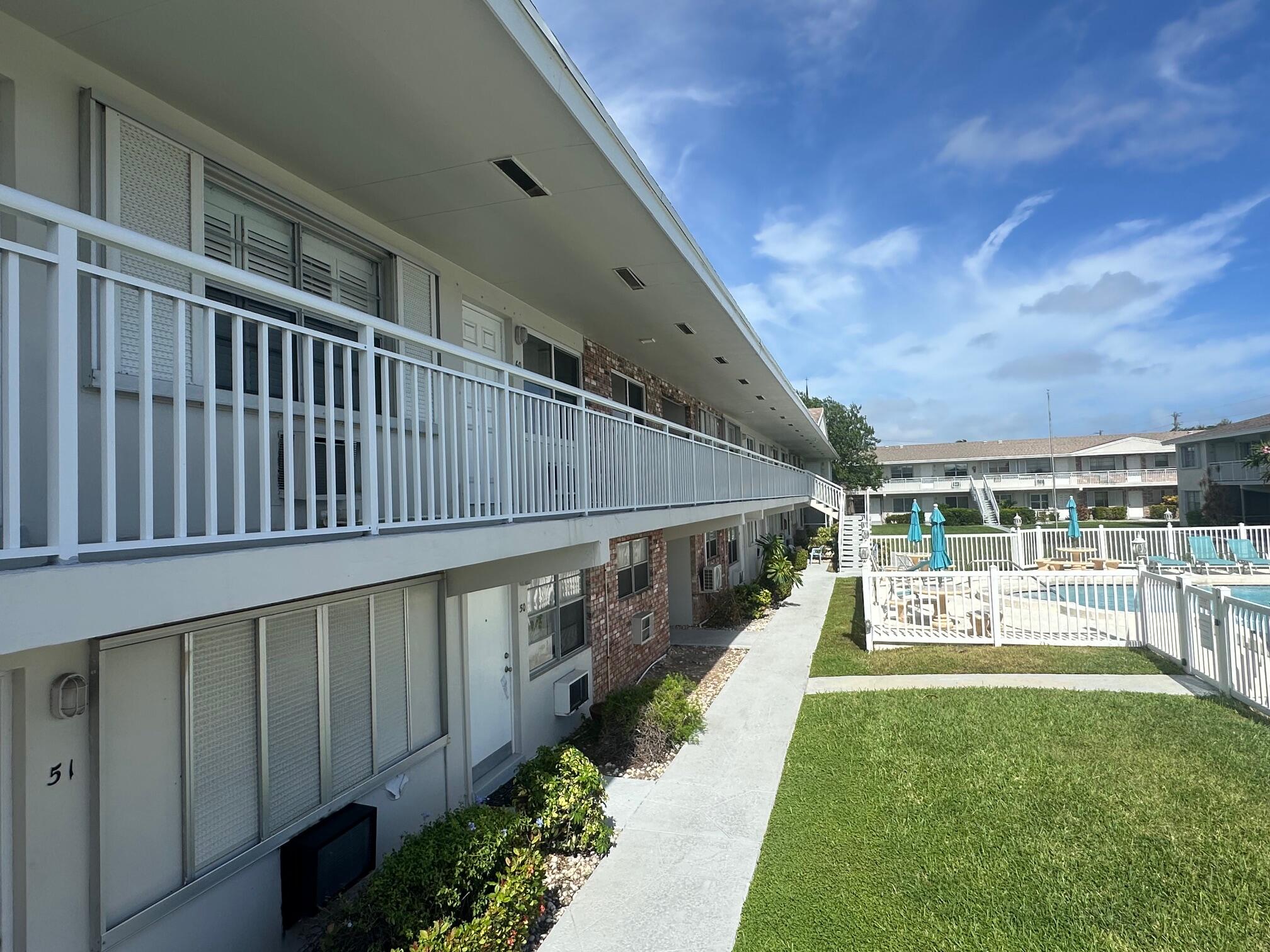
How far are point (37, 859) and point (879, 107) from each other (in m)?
19.1

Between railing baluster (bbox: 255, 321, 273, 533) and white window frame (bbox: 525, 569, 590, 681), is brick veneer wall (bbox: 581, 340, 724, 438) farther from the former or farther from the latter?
railing baluster (bbox: 255, 321, 273, 533)

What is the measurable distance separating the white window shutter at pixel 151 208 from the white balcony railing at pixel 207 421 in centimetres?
3

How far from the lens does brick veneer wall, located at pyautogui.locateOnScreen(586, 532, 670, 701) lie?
31.4 feet

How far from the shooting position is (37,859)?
319cm

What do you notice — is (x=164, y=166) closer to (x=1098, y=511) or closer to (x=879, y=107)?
(x=879, y=107)

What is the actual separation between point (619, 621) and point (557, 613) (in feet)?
6.77

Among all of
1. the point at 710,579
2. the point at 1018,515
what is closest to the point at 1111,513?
the point at 1018,515

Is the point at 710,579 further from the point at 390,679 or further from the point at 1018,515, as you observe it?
the point at 1018,515

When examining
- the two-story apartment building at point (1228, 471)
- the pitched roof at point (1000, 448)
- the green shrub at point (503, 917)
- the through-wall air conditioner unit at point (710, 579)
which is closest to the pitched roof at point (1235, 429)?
the two-story apartment building at point (1228, 471)

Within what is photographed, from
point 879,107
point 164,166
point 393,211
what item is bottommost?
point 164,166

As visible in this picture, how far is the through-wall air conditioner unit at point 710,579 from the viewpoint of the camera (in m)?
16.2

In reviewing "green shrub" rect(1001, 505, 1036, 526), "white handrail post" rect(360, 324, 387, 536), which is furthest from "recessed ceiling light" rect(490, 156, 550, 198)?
"green shrub" rect(1001, 505, 1036, 526)

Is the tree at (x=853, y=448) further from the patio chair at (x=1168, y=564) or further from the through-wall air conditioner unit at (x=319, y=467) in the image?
the through-wall air conditioner unit at (x=319, y=467)

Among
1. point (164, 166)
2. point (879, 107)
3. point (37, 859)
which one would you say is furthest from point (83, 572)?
point (879, 107)
